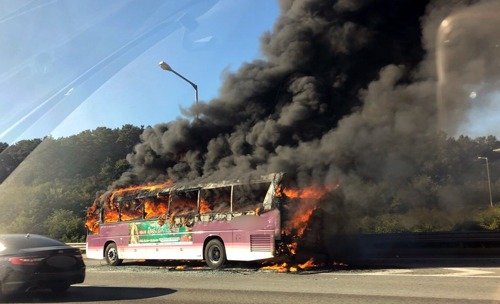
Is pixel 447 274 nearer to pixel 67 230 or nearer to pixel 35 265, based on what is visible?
pixel 35 265

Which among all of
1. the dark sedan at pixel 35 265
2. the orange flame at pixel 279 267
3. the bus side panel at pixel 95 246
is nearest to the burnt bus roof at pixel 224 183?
the orange flame at pixel 279 267

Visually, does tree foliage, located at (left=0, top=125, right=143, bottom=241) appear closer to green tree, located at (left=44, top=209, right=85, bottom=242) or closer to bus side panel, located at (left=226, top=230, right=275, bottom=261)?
green tree, located at (left=44, top=209, right=85, bottom=242)

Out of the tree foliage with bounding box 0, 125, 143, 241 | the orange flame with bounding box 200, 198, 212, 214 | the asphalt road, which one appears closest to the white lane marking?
the asphalt road

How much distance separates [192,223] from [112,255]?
4.29 m

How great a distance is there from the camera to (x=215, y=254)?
42.4ft

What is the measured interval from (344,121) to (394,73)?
8.37 ft

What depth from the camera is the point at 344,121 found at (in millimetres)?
16422

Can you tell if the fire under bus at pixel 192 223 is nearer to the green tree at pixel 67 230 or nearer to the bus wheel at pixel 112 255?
the bus wheel at pixel 112 255

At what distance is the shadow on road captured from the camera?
8.12 meters

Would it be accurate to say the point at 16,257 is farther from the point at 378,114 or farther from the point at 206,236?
the point at 378,114

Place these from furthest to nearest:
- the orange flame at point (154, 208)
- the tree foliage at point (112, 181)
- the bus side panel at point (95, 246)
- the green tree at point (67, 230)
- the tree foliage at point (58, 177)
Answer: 1. the tree foliage at point (58, 177)
2. the green tree at point (67, 230)
3. the tree foliage at point (112, 181)
4. the bus side panel at point (95, 246)
5. the orange flame at point (154, 208)

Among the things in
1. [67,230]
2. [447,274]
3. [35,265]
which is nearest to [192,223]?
[35,265]

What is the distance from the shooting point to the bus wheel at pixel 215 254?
1266 centimetres

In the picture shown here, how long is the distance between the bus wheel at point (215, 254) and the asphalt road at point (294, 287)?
349 millimetres
